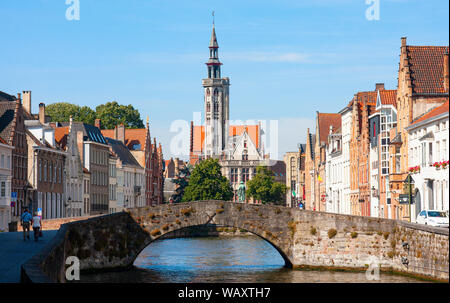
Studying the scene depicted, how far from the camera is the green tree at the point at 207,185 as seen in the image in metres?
117

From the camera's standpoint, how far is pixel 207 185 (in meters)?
117

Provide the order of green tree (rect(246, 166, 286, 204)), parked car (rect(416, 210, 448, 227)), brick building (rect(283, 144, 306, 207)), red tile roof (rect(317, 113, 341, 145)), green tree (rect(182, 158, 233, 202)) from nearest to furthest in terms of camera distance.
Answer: parked car (rect(416, 210, 448, 227)), red tile roof (rect(317, 113, 341, 145)), green tree (rect(182, 158, 233, 202)), brick building (rect(283, 144, 306, 207)), green tree (rect(246, 166, 286, 204))

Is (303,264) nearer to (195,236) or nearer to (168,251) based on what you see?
(168,251)

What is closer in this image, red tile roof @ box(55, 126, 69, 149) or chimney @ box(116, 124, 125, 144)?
red tile roof @ box(55, 126, 69, 149)

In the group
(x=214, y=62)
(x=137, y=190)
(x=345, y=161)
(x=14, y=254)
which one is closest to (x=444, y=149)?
(x=14, y=254)

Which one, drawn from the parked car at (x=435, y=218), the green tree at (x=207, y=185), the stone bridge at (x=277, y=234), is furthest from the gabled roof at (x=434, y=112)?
the green tree at (x=207, y=185)

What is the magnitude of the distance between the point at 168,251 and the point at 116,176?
42.1 meters

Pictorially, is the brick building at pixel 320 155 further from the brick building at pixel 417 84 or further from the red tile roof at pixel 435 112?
the red tile roof at pixel 435 112

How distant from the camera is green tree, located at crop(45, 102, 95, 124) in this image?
10888 centimetres

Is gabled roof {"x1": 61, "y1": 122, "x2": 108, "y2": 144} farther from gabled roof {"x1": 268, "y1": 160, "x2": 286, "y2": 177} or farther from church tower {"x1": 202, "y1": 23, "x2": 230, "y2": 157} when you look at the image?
gabled roof {"x1": 268, "y1": 160, "x2": 286, "y2": 177}

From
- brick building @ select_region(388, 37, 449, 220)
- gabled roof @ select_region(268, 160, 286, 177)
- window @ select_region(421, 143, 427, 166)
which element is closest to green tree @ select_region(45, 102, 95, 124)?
brick building @ select_region(388, 37, 449, 220)

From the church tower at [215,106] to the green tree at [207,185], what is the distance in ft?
211

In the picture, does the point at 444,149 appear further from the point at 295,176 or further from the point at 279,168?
the point at 279,168

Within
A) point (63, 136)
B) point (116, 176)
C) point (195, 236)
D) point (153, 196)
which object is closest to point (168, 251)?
point (63, 136)
